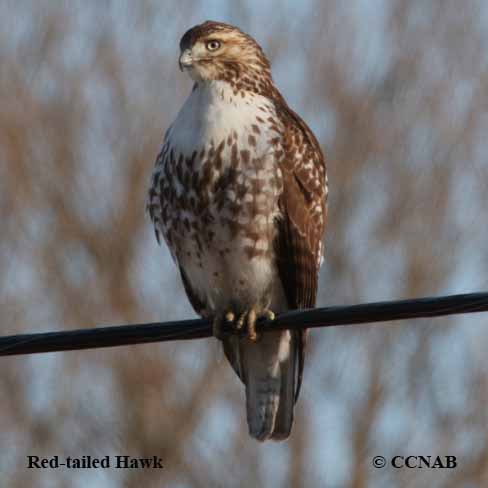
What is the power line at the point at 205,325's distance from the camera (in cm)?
517

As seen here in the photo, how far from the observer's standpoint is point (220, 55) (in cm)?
732

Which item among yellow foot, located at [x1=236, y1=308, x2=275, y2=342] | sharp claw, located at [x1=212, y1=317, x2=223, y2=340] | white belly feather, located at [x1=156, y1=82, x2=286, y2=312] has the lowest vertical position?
sharp claw, located at [x1=212, y1=317, x2=223, y2=340]

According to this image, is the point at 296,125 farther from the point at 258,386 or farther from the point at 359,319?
the point at 359,319

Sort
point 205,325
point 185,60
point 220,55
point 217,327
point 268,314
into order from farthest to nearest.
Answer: point 220,55, point 185,60, point 268,314, point 217,327, point 205,325

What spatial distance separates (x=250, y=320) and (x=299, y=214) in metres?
0.54

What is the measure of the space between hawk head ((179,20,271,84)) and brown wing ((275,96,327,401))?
0.24 metres

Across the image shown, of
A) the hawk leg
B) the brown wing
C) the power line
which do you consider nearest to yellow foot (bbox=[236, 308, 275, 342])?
the hawk leg

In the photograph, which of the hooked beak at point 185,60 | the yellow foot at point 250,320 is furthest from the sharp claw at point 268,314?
the hooked beak at point 185,60

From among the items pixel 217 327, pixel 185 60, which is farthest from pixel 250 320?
pixel 185 60

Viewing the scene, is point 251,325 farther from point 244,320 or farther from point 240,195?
point 240,195

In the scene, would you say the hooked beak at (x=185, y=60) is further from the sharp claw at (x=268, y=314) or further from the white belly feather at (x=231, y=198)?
the sharp claw at (x=268, y=314)

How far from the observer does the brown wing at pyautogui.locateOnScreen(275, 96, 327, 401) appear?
6.98m

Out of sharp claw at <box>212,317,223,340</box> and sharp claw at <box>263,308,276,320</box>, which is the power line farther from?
sharp claw at <box>263,308,276,320</box>

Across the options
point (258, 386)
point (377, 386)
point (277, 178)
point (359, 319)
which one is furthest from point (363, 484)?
point (359, 319)
